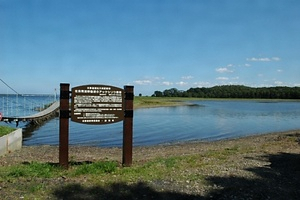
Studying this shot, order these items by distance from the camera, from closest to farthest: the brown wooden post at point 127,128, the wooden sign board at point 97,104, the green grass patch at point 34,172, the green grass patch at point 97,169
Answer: the green grass patch at point 34,172 < the green grass patch at point 97,169 < the wooden sign board at point 97,104 < the brown wooden post at point 127,128

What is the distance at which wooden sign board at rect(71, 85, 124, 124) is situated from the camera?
8688mm

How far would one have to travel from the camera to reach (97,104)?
29.1 ft

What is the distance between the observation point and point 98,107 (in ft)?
29.1

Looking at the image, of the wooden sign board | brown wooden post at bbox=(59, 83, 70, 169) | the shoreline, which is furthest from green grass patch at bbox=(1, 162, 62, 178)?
the shoreline

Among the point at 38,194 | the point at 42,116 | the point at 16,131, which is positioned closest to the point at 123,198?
the point at 38,194

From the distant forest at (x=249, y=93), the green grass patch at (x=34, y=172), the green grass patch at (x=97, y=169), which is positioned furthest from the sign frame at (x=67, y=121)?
the distant forest at (x=249, y=93)

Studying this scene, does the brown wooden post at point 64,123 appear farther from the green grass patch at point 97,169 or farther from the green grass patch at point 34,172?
the green grass patch at point 97,169

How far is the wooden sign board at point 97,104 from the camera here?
8.69 m

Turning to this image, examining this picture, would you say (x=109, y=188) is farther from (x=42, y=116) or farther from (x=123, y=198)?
(x=42, y=116)

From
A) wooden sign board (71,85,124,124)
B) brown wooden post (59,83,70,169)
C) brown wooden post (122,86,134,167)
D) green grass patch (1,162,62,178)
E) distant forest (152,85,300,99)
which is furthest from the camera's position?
distant forest (152,85,300,99)

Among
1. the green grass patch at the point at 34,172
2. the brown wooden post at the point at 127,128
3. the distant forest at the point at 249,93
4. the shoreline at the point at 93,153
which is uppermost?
the distant forest at the point at 249,93

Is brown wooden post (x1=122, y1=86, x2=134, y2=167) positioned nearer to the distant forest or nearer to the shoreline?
the shoreline

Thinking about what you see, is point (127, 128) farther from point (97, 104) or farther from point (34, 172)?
point (34, 172)

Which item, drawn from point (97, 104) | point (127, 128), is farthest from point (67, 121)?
point (127, 128)
